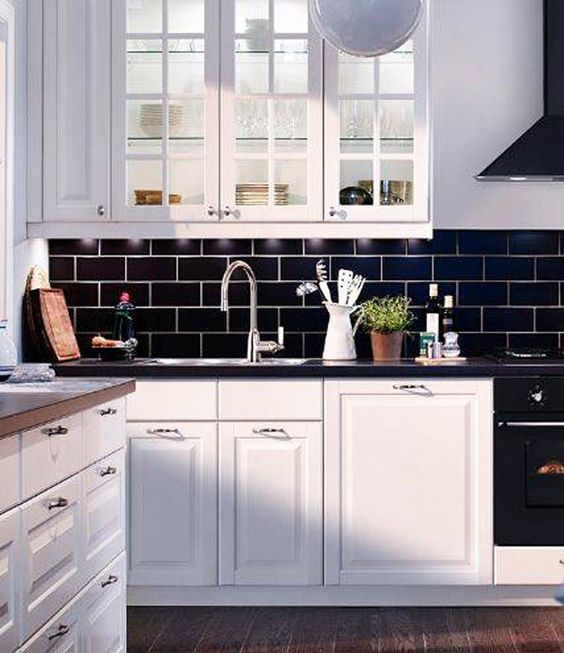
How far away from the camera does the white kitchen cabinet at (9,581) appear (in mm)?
2592

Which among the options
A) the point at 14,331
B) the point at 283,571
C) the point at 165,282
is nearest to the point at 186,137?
the point at 165,282

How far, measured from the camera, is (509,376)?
4832 mm

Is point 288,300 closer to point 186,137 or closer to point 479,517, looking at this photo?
point 186,137

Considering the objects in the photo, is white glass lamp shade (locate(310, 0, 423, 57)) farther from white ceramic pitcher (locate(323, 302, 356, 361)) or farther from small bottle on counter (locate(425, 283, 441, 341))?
small bottle on counter (locate(425, 283, 441, 341))

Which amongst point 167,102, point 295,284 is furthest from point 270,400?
point 167,102

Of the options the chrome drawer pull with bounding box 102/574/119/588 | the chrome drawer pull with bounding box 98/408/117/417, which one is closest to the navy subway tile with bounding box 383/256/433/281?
the chrome drawer pull with bounding box 98/408/117/417

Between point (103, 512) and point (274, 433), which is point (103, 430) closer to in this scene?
point (103, 512)

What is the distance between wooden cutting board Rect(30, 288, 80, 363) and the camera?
514 centimetres

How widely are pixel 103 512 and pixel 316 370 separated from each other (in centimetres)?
154

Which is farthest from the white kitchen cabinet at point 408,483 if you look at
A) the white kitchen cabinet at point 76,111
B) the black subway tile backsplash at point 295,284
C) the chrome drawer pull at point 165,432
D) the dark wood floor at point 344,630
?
the white kitchen cabinet at point 76,111

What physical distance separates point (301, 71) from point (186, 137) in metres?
0.52

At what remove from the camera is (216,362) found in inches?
204

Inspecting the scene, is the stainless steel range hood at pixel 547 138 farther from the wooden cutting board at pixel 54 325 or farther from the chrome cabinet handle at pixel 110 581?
the chrome cabinet handle at pixel 110 581

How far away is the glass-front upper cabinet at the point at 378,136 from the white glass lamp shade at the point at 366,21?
71.3 inches
